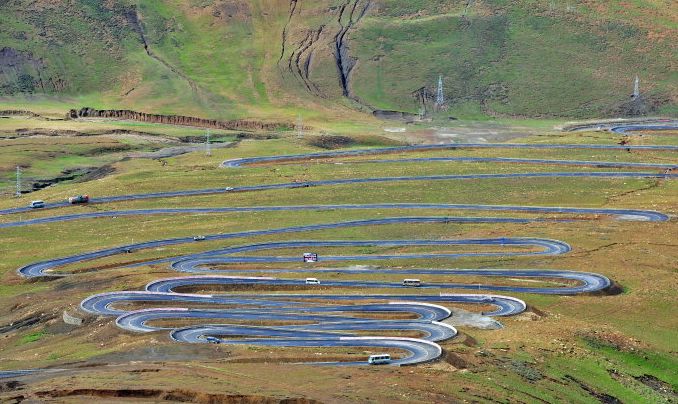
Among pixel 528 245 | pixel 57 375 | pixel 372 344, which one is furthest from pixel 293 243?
pixel 57 375

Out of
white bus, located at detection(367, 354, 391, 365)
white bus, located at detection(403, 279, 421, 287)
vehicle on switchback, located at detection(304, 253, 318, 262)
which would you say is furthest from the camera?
vehicle on switchback, located at detection(304, 253, 318, 262)

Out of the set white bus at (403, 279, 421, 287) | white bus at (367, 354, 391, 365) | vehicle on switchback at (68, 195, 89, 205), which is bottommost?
white bus at (403, 279, 421, 287)

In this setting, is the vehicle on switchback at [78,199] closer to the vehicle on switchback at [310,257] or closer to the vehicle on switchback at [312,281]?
the vehicle on switchback at [310,257]

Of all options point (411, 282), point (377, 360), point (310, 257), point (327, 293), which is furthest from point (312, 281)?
point (377, 360)

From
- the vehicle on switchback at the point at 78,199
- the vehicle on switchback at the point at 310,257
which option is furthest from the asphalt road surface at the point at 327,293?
the vehicle on switchback at the point at 78,199

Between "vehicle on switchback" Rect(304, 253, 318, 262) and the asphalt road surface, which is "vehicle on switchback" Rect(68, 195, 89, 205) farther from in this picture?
"vehicle on switchback" Rect(304, 253, 318, 262)

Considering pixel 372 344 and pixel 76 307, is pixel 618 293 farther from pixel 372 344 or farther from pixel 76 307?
pixel 76 307

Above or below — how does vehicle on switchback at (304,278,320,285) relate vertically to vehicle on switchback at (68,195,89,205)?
below

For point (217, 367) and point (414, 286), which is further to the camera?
point (414, 286)

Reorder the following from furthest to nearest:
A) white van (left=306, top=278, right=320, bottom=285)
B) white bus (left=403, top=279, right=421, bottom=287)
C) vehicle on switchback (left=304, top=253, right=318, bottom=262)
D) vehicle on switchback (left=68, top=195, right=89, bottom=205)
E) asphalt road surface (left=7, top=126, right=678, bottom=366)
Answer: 1. vehicle on switchback (left=68, top=195, right=89, bottom=205)
2. vehicle on switchback (left=304, top=253, right=318, bottom=262)
3. white van (left=306, top=278, right=320, bottom=285)
4. white bus (left=403, top=279, right=421, bottom=287)
5. asphalt road surface (left=7, top=126, right=678, bottom=366)

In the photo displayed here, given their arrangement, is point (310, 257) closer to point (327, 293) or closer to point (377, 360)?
point (327, 293)

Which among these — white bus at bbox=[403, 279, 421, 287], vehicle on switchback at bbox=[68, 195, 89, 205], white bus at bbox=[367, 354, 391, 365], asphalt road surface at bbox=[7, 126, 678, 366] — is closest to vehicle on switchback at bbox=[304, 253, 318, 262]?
asphalt road surface at bbox=[7, 126, 678, 366]
